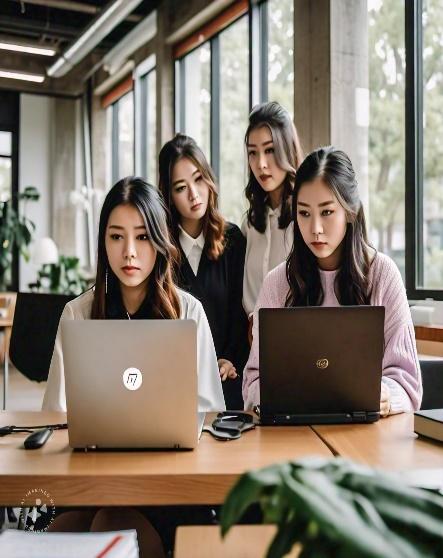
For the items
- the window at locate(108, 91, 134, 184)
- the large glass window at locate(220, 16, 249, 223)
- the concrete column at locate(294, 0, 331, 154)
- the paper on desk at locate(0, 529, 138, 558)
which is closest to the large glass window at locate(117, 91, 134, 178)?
the window at locate(108, 91, 134, 184)

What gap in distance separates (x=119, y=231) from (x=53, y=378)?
1.51ft

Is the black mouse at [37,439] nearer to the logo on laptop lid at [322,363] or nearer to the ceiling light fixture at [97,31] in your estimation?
the logo on laptop lid at [322,363]

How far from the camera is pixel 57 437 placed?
1480 mm

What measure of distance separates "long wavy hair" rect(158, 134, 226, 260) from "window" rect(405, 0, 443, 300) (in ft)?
4.37

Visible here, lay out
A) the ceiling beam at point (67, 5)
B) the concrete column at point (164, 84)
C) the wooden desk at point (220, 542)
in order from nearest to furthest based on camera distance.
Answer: the wooden desk at point (220, 542) → the concrete column at point (164, 84) → the ceiling beam at point (67, 5)

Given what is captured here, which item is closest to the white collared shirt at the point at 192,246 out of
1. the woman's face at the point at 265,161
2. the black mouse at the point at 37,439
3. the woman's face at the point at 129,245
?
the woman's face at the point at 265,161

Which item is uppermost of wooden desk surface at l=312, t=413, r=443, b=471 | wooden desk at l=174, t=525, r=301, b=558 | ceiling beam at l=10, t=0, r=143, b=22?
ceiling beam at l=10, t=0, r=143, b=22

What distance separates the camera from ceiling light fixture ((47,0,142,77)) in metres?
5.36

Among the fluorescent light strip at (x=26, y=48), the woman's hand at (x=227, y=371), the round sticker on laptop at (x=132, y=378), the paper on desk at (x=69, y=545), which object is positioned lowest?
the paper on desk at (x=69, y=545)

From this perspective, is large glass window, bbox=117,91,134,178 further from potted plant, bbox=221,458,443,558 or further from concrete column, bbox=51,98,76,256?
potted plant, bbox=221,458,443,558

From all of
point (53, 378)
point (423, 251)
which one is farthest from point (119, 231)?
point (423, 251)

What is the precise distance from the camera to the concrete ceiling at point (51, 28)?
648 cm

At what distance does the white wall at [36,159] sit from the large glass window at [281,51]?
4488 millimetres

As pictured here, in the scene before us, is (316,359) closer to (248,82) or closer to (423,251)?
(423,251)
